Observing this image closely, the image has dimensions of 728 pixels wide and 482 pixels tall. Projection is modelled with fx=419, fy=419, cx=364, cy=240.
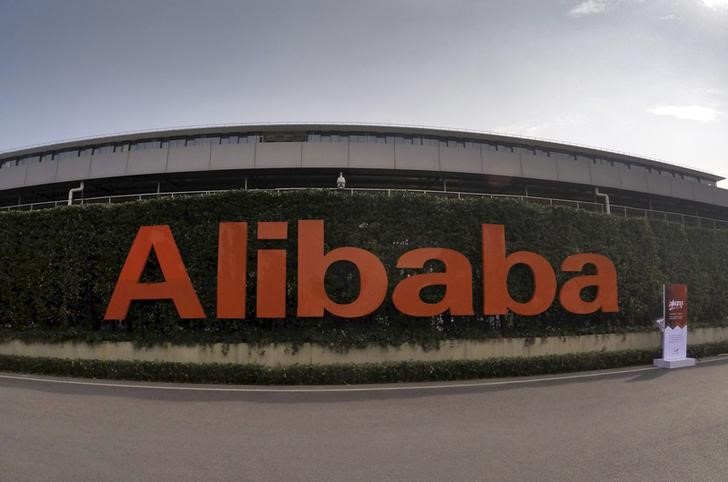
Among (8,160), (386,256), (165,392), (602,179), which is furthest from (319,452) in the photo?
(8,160)

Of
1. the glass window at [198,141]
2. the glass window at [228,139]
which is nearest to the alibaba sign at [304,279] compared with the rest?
the glass window at [228,139]

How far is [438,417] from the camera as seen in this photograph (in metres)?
7.89

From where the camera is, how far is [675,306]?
14.5 m

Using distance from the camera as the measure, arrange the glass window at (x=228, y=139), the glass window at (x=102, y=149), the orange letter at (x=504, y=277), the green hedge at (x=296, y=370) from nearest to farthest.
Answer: the green hedge at (x=296, y=370) → the orange letter at (x=504, y=277) → the glass window at (x=228, y=139) → the glass window at (x=102, y=149)

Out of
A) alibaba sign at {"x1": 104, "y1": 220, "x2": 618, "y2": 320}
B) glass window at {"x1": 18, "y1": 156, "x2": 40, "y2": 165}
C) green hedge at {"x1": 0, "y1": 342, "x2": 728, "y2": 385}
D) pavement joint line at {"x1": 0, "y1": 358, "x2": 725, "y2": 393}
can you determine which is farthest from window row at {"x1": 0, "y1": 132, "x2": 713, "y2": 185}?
pavement joint line at {"x1": 0, "y1": 358, "x2": 725, "y2": 393}

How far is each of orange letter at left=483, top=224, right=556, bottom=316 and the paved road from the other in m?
3.57

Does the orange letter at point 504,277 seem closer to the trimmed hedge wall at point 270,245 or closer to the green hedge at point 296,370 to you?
the trimmed hedge wall at point 270,245

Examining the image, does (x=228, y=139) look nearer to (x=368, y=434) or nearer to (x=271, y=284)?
(x=271, y=284)

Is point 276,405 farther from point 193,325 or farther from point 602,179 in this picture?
point 602,179

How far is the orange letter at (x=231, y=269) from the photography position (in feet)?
41.4

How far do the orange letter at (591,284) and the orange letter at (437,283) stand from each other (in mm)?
3822

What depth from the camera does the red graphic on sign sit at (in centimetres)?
1429

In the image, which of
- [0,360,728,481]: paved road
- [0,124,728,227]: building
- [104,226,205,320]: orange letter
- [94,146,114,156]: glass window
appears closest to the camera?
[0,360,728,481]: paved road

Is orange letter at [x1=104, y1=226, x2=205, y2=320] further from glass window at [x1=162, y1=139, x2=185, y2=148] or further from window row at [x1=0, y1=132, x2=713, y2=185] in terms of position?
glass window at [x1=162, y1=139, x2=185, y2=148]
